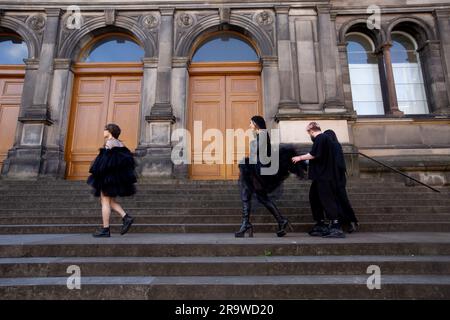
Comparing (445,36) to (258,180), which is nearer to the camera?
(258,180)

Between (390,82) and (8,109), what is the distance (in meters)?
12.7

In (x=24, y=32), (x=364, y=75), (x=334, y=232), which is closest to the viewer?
(x=334, y=232)

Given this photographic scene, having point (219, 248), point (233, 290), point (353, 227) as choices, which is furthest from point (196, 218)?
point (233, 290)

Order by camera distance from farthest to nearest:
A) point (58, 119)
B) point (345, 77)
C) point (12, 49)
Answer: point (12, 49), point (345, 77), point (58, 119)

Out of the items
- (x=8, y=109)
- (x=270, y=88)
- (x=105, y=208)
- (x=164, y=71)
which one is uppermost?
(x=164, y=71)

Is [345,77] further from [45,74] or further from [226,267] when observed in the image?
[45,74]

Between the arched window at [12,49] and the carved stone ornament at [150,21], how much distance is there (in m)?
4.26

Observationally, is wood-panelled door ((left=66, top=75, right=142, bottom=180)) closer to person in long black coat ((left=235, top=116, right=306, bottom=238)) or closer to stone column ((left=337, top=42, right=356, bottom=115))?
person in long black coat ((left=235, top=116, right=306, bottom=238))

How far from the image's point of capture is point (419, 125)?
9.49m

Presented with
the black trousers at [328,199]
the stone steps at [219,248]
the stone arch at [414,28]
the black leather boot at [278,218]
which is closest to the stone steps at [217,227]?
the black leather boot at [278,218]

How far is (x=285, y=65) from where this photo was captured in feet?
31.6

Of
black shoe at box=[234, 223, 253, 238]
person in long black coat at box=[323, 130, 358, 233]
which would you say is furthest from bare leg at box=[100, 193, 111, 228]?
person in long black coat at box=[323, 130, 358, 233]

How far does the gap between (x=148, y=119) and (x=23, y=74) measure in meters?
4.85
